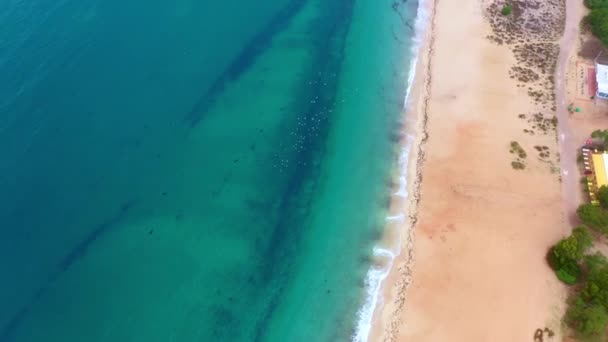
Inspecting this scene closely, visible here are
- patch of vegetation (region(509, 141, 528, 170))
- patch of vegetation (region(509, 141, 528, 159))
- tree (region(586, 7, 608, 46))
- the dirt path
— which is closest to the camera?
the dirt path

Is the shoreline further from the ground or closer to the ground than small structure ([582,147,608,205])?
further from the ground

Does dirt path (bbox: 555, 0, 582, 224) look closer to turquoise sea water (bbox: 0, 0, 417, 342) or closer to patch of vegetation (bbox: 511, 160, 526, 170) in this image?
patch of vegetation (bbox: 511, 160, 526, 170)

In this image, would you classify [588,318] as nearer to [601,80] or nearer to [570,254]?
[570,254]

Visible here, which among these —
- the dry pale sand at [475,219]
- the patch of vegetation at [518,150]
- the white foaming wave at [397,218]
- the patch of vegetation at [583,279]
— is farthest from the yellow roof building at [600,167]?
the white foaming wave at [397,218]

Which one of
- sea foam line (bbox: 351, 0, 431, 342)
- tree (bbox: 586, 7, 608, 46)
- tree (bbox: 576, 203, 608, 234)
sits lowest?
tree (bbox: 576, 203, 608, 234)

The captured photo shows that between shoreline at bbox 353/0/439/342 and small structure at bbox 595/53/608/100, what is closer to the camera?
shoreline at bbox 353/0/439/342

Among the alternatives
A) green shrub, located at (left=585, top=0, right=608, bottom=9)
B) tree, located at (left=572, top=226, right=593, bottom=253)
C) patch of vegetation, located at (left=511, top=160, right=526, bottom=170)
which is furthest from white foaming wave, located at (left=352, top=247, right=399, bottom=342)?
green shrub, located at (left=585, top=0, right=608, bottom=9)
